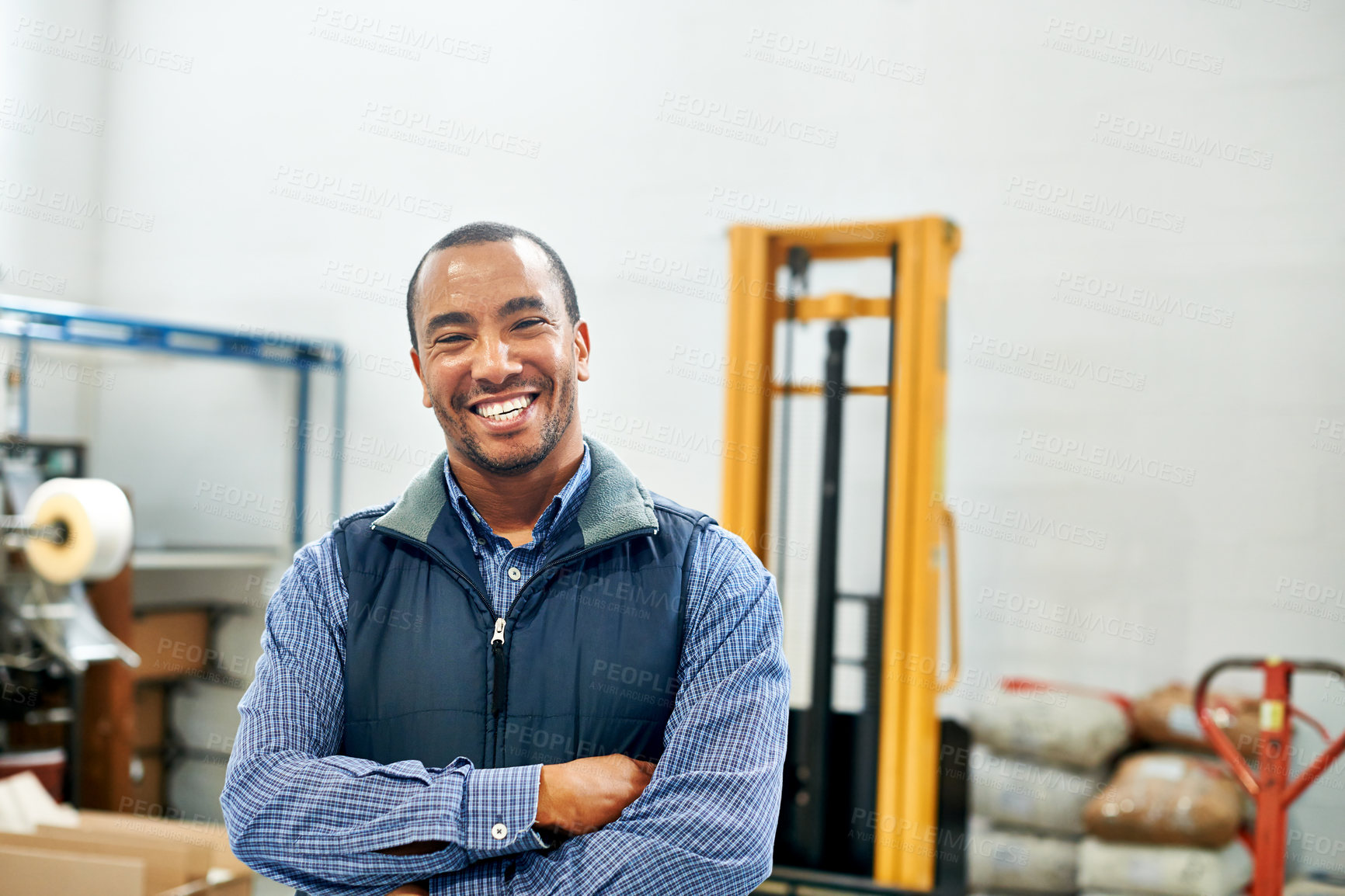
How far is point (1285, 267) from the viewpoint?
3277mm

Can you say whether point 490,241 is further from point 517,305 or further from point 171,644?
point 171,644

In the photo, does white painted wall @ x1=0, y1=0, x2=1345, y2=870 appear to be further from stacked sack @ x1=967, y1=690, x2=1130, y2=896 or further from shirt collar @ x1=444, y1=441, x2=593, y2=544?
shirt collar @ x1=444, y1=441, x2=593, y2=544

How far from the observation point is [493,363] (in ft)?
4.50

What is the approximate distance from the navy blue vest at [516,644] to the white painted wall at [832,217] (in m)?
2.14

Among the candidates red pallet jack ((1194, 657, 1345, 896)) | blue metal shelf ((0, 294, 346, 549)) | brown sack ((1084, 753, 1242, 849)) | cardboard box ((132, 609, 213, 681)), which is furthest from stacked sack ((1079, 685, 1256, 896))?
cardboard box ((132, 609, 213, 681))

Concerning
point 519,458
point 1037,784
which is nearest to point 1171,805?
point 1037,784

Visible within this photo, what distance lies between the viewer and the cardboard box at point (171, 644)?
4477mm

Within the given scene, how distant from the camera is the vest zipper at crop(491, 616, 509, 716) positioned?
136cm

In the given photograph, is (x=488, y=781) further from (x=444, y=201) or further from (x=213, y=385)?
(x=213, y=385)

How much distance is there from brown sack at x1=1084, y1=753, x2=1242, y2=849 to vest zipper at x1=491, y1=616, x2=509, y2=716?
2.23 meters

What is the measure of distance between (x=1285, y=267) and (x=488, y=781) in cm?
305

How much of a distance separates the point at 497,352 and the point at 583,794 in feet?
1.83

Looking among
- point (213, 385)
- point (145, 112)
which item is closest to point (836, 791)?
point (213, 385)

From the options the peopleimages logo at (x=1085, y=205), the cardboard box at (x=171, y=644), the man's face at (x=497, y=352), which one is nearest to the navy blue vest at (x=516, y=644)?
the man's face at (x=497, y=352)
